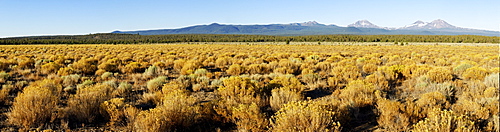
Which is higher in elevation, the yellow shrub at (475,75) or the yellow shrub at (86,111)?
the yellow shrub at (475,75)

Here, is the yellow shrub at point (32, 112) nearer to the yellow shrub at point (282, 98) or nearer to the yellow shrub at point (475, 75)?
the yellow shrub at point (282, 98)

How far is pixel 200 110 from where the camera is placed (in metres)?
4.37

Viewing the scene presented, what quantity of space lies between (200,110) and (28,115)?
2696 millimetres

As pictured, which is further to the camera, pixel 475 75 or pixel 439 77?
pixel 475 75

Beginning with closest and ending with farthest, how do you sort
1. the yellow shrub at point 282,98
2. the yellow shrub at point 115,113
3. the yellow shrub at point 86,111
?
the yellow shrub at point 115,113, the yellow shrub at point 86,111, the yellow shrub at point 282,98

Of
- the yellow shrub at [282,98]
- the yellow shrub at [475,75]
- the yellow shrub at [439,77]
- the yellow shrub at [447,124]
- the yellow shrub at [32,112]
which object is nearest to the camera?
the yellow shrub at [447,124]

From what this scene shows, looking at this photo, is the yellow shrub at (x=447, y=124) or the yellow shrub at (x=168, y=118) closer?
the yellow shrub at (x=447, y=124)

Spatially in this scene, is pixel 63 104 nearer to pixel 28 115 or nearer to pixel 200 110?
pixel 28 115

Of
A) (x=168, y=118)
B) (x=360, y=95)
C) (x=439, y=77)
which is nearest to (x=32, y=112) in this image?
(x=168, y=118)

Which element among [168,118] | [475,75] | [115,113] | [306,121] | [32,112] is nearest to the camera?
[306,121]

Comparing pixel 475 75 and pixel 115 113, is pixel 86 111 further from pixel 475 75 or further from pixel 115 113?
pixel 475 75

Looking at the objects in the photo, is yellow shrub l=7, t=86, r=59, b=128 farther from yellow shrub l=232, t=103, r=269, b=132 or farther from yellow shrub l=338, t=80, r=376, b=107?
yellow shrub l=338, t=80, r=376, b=107

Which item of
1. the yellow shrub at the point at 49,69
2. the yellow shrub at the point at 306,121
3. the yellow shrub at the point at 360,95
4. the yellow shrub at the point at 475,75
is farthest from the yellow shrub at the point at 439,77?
the yellow shrub at the point at 49,69

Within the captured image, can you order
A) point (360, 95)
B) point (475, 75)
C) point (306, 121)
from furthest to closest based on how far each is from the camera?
point (475, 75) → point (360, 95) → point (306, 121)
